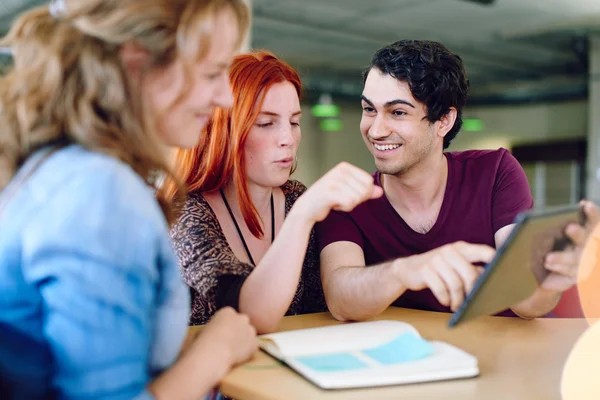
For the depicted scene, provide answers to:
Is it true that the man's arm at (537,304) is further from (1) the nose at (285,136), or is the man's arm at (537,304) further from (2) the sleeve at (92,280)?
(2) the sleeve at (92,280)

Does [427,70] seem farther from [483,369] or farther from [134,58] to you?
[134,58]

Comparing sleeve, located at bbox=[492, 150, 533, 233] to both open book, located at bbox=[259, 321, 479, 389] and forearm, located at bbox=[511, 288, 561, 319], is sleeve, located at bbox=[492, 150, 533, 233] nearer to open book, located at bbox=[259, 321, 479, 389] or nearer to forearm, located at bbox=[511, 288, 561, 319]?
forearm, located at bbox=[511, 288, 561, 319]

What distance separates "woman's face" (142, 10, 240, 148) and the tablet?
1.88ft

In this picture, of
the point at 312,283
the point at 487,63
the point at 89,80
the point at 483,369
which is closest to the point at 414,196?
the point at 312,283

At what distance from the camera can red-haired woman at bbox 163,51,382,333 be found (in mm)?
1519

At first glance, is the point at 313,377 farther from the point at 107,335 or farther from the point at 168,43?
the point at 168,43

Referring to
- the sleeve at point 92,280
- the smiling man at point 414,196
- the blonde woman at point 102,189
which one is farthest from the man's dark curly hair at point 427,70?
the sleeve at point 92,280

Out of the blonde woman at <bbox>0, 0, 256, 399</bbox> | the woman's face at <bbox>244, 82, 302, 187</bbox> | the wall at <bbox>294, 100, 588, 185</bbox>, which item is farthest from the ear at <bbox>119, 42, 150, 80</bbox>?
the wall at <bbox>294, 100, 588, 185</bbox>

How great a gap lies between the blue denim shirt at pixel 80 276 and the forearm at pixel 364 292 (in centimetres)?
73

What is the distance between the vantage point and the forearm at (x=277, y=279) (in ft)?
4.51

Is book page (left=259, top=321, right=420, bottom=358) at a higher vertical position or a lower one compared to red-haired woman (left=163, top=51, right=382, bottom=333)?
lower

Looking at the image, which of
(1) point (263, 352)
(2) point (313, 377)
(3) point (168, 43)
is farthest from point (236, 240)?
(3) point (168, 43)

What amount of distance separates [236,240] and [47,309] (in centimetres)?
98

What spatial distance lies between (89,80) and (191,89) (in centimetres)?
17
